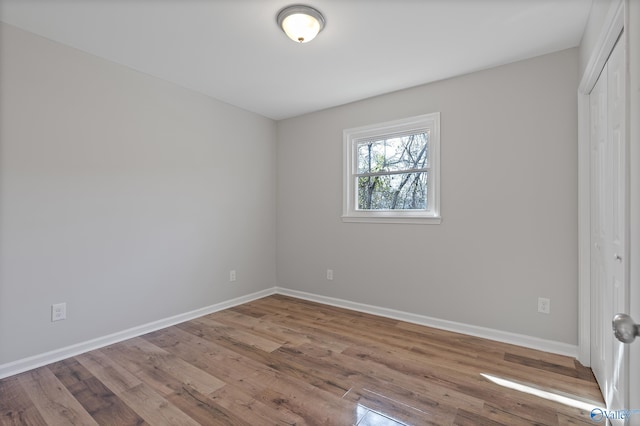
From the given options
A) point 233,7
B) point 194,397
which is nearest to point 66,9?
point 233,7

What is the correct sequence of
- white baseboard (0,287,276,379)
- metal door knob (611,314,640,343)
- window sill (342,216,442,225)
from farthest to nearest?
window sill (342,216,442,225)
white baseboard (0,287,276,379)
metal door knob (611,314,640,343)

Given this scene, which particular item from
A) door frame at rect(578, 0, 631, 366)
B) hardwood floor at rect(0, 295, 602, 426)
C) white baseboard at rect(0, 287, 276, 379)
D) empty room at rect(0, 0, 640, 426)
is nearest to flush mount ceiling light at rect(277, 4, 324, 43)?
empty room at rect(0, 0, 640, 426)

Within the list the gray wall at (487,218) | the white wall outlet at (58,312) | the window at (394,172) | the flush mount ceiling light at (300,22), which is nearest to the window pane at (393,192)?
the window at (394,172)

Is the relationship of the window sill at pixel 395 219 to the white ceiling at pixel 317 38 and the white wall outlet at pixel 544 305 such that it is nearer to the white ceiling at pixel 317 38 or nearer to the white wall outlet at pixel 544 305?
the white wall outlet at pixel 544 305

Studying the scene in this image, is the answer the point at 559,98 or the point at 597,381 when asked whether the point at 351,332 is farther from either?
the point at 559,98

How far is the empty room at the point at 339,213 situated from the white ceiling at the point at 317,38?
2 cm

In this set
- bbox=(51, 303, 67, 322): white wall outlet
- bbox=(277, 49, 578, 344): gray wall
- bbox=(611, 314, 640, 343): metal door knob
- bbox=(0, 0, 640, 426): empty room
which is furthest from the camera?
bbox=(277, 49, 578, 344): gray wall

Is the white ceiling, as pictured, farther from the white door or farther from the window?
the white door

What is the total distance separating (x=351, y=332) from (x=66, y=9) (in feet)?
10.8

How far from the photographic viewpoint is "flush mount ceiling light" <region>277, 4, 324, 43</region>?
6.45 ft

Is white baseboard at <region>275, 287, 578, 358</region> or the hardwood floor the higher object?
white baseboard at <region>275, 287, 578, 358</region>

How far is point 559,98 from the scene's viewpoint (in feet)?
7.99

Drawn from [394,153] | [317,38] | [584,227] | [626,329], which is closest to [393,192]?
[394,153]

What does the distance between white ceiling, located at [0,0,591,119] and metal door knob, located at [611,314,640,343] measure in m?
1.97
